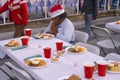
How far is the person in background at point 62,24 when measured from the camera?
4000 millimetres

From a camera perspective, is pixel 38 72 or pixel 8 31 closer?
pixel 38 72

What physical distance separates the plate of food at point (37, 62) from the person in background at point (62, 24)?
43.5 inches

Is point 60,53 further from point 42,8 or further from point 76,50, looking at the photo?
point 42,8

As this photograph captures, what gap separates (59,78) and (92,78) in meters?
0.32

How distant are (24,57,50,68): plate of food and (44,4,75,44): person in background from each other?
1.10 meters

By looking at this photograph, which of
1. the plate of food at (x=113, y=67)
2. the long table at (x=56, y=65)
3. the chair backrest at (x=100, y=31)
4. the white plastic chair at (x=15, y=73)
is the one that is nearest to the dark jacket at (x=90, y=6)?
the chair backrest at (x=100, y=31)

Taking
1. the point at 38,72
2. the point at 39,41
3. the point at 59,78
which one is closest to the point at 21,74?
the point at 38,72

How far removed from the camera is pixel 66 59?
9.92ft

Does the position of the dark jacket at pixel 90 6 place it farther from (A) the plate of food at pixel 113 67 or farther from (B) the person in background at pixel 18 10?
(A) the plate of food at pixel 113 67

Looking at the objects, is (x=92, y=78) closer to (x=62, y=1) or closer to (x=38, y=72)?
(x=38, y=72)

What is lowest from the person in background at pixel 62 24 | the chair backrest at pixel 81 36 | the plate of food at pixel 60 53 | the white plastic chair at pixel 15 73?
the white plastic chair at pixel 15 73

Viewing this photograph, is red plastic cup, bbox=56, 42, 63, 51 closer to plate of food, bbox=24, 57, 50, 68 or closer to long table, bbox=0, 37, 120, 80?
long table, bbox=0, 37, 120, 80

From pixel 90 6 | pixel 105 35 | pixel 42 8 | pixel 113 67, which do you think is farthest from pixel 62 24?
pixel 42 8

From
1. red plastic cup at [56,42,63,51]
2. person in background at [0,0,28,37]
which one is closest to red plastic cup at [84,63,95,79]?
red plastic cup at [56,42,63,51]
